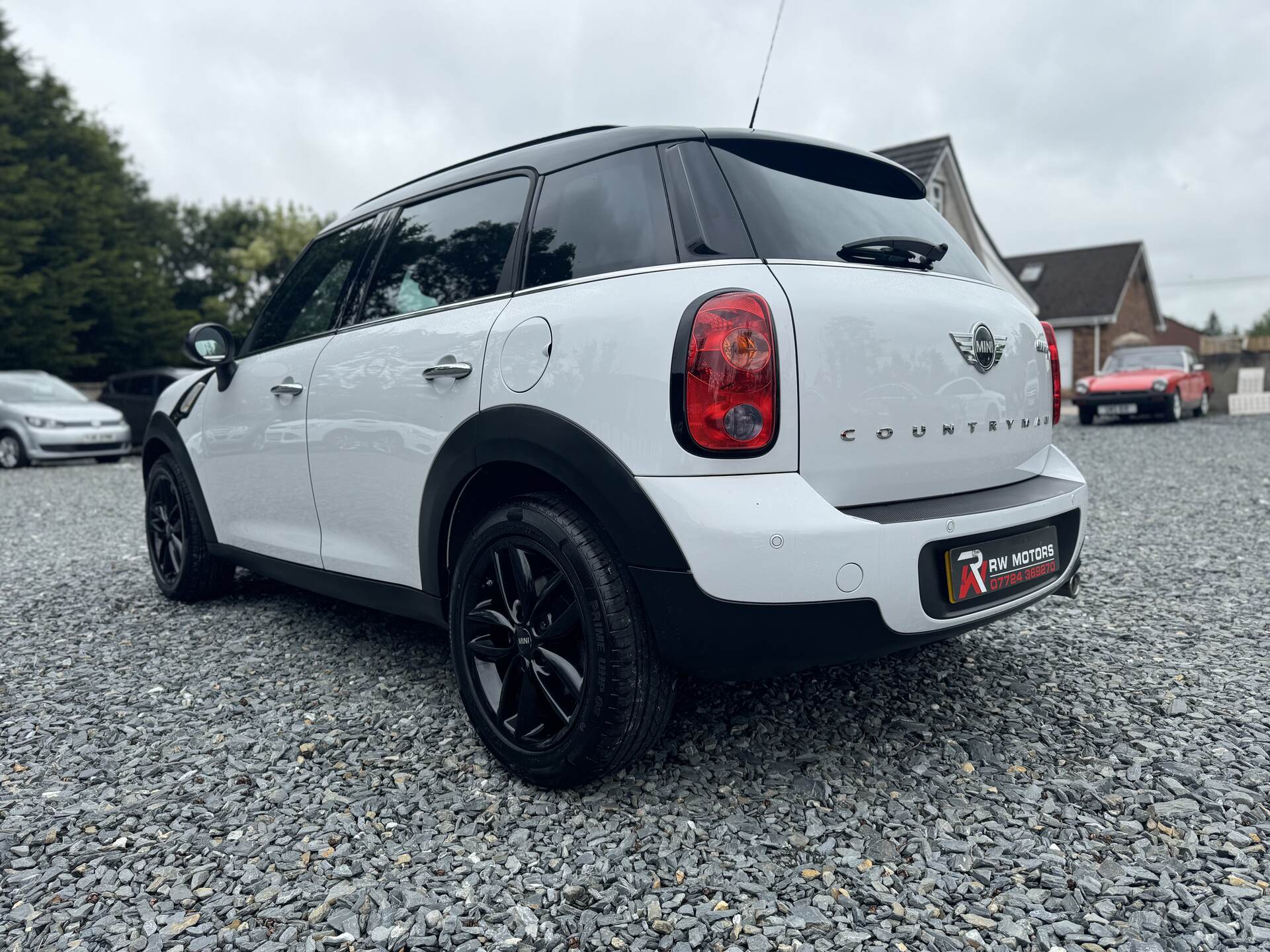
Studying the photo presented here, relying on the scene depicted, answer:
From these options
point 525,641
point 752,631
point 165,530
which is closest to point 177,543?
point 165,530

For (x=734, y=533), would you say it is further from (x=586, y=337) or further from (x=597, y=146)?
(x=597, y=146)

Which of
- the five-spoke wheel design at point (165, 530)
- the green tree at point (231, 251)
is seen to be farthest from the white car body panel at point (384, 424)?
the green tree at point (231, 251)

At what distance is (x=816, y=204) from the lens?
2.53 meters

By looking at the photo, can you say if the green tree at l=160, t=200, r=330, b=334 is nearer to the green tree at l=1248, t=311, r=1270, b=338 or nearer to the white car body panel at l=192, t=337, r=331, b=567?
the white car body panel at l=192, t=337, r=331, b=567

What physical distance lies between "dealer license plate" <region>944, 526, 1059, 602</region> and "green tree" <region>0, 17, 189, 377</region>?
92.6 feet

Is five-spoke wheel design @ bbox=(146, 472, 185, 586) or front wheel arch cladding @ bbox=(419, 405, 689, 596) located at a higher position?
front wheel arch cladding @ bbox=(419, 405, 689, 596)

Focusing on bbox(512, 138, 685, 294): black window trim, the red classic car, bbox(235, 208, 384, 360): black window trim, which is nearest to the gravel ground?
bbox(235, 208, 384, 360): black window trim

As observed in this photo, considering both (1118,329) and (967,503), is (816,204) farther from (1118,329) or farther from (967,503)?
(1118,329)

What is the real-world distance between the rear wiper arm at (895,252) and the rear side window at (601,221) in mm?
504

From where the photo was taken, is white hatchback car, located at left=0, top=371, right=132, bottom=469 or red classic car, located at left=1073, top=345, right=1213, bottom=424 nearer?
white hatchback car, located at left=0, top=371, right=132, bottom=469

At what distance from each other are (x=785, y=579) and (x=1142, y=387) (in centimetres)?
1724

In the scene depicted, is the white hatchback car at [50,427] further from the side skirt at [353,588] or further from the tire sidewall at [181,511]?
the side skirt at [353,588]

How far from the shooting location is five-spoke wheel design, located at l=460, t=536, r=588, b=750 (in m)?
2.40

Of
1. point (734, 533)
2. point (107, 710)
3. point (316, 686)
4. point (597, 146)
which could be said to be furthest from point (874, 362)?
point (107, 710)
